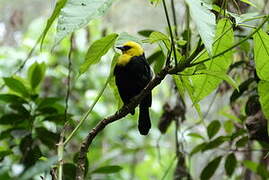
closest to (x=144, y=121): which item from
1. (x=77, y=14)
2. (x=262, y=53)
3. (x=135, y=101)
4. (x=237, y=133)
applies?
(x=237, y=133)

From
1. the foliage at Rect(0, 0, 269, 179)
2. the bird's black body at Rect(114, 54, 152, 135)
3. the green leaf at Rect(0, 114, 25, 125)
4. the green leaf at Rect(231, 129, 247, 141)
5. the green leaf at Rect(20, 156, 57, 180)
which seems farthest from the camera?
the bird's black body at Rect(114, 54, 152, 135)

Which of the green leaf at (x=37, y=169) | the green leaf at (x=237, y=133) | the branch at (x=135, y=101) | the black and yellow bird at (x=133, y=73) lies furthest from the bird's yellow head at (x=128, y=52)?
the branch at (x=135, y=101)

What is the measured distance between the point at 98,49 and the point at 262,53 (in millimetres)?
363

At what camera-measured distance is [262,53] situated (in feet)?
3.16

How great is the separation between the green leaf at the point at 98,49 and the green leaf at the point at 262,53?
1.02 ft

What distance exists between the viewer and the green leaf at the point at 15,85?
158 cm

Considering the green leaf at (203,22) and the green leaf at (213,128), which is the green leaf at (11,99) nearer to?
the green leaf at (213,128)

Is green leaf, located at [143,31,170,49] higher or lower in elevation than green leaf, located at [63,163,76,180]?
higher

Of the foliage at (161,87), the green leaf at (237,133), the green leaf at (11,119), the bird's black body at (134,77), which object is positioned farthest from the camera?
the bird's black body at (134,77)

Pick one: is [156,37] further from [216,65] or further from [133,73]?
[133,73]

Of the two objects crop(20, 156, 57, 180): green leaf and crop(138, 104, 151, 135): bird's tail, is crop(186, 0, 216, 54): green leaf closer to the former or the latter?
crop(20, 156, 57, 180): green leaf

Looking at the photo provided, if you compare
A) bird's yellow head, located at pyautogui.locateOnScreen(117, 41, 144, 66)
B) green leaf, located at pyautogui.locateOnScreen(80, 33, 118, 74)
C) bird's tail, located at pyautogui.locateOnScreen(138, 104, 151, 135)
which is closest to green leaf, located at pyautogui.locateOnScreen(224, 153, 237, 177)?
bird's tail, located at pyautogui.locateOnScreen(138, 104, 151, 135)

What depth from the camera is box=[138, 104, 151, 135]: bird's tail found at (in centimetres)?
158

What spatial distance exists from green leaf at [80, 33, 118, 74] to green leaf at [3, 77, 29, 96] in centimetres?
69
